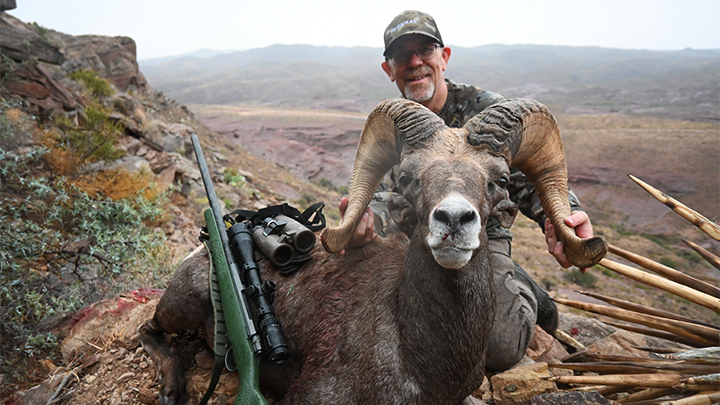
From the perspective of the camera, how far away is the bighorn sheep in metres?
1.98

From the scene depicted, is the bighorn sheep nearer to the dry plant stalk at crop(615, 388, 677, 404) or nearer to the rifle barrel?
the rifle barrel

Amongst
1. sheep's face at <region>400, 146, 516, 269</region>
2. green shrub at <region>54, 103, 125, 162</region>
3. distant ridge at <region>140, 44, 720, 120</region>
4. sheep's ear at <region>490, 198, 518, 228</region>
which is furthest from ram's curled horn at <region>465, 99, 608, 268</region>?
distant ridge at <region>140, 44, 720, 120</region>

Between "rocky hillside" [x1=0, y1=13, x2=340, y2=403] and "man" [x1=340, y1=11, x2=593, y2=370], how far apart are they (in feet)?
10.8

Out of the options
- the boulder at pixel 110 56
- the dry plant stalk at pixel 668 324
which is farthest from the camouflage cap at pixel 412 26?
the boulder at pixel 110 56

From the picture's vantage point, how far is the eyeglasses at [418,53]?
145 inches

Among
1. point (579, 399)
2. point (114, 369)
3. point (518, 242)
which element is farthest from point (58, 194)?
point (518, 242)

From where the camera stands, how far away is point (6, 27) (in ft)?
25.2

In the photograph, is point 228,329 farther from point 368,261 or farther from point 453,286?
point 453,286

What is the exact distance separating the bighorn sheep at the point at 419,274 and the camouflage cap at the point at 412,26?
1.49 m

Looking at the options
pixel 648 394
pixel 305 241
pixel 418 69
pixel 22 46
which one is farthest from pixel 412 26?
pixel 22 46

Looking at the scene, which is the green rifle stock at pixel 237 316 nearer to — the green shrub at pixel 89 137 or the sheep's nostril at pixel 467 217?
the sheep's nostril at pixel 467 217

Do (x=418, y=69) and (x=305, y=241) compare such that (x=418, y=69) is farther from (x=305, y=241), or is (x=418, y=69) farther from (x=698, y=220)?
(x=698, y=220)

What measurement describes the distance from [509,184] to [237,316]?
2750 millimetres

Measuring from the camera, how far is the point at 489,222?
367cm
